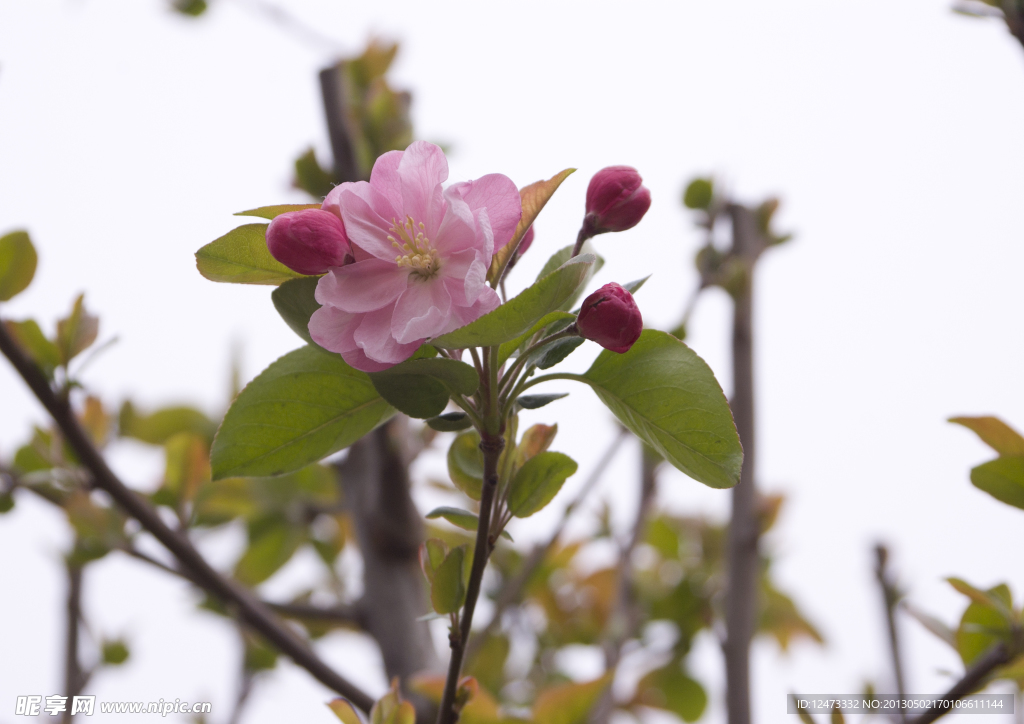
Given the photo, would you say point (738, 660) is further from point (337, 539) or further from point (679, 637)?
point (337, 539)

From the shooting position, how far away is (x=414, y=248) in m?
→ 0.45

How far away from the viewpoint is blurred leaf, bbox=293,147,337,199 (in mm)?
1228

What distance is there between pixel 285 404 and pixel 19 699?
0.69 m

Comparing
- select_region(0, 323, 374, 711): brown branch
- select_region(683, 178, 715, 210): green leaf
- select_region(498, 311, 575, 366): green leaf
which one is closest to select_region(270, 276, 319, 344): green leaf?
select_region(498, 311, 575, 366): green leaf

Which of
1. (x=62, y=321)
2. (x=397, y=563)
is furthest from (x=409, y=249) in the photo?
(x=397, y=563)

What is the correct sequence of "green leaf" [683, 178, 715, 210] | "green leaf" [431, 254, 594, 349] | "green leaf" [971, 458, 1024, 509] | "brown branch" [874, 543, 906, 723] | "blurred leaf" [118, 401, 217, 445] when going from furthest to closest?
1. "blurred leaf" [118, 401, 217, 445]
2. "green leaf" [683, 178, 715, 210]
3. "brown branch" [874, 543, 906, 723]
4. "green leaf" [971, 458, 1024, 509]
5. "green leaf" [431, 254, 594, 349]

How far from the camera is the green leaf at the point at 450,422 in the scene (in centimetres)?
47

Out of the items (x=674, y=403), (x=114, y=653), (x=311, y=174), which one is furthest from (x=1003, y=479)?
(x=114, y=653)

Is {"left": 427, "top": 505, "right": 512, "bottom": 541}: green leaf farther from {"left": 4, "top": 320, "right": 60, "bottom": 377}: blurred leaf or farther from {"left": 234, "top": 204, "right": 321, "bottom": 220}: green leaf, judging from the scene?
{"left": 4, "top": 320, "right": 60, "bottom": 377}: blurred leaf

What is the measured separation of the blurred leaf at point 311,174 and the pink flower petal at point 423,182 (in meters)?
0.80

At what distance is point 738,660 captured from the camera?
3.11 feet

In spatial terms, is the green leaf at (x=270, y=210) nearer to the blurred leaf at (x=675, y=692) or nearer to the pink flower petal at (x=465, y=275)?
the pink flower petal at (x=465, y=275)

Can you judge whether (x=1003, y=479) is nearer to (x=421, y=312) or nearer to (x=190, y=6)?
(x=421, y=312)

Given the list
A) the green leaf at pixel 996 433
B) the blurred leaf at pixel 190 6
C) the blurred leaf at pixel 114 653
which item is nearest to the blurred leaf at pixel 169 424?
the blurred leaf at pixel 114 653
